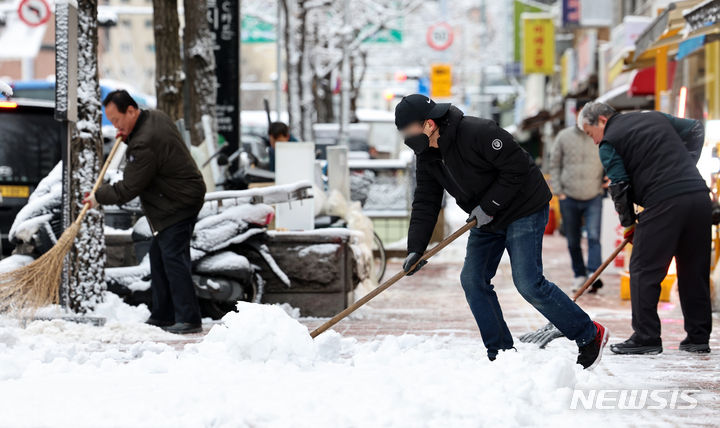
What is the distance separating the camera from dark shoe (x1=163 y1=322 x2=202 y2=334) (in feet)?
25.9

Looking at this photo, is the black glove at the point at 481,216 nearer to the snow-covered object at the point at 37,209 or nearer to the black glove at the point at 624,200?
the black glove at the point at 624,200

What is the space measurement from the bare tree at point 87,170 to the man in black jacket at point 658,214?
3.69 meters

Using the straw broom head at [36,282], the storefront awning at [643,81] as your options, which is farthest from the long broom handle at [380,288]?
the storefront awning at [643,81]

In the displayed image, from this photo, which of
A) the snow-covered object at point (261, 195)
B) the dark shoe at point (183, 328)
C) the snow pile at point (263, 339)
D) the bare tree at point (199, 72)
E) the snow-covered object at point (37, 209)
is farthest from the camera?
the bare tree at point (199, 72)

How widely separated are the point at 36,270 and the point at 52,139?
3.63m

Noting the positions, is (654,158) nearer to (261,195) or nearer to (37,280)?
(261,195)

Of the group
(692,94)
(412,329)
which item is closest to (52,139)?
(412,329)

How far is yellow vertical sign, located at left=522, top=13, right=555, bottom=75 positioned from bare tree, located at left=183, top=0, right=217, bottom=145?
27975 millimetres

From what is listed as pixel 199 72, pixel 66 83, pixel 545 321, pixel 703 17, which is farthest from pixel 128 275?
pixel 703 17

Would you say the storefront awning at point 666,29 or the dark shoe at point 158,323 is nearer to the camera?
the dark shoe at point 158,323

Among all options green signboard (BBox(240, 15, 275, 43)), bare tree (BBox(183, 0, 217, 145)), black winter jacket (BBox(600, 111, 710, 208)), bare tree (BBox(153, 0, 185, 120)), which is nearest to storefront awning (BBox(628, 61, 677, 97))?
bare tree (BBox(183, 0, 217, 145))

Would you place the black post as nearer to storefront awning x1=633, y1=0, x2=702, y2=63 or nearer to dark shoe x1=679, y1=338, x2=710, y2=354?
dark shoe x1=679, y1=338, x2=710, y2=354

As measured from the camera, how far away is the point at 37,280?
734 cm

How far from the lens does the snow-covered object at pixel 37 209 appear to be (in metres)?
8.56
